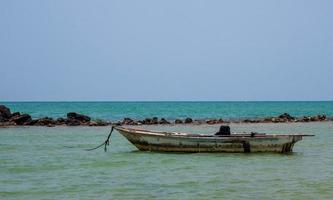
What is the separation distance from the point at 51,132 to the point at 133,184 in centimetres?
2440

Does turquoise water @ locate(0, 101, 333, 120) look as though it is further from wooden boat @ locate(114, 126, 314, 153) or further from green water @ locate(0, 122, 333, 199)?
green water @ locate(0, 122, 333, 199)

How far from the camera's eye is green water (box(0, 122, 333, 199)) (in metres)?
16.5

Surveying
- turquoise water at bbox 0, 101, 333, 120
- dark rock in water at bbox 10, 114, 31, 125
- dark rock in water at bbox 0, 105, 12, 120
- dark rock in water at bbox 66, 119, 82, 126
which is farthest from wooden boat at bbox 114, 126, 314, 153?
turquoise water at bbox 0, 101, 333, 120

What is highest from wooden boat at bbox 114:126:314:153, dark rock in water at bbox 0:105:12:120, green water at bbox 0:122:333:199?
dark rock in water at bbox 0:105:12:120

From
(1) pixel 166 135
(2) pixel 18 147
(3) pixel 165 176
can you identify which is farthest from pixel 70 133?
(3) pixel 165 176

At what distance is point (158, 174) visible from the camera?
20141mm

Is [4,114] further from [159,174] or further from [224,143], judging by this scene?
[159,174]

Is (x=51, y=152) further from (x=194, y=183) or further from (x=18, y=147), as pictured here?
(x=194, y=183)

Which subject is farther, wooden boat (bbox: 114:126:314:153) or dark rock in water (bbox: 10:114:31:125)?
dark rock in water (bbox: 10:114:31:125)

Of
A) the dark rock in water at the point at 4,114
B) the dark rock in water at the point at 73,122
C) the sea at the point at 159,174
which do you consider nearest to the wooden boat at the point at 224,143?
the sea at the point at 159,174

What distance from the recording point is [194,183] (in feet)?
59.4

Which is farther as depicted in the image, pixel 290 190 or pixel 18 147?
pixel 18 147

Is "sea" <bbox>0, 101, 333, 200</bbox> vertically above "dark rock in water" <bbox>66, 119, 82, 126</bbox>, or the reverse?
"dark rock in water" <bbox>66, 119, 82, 126</bbox>

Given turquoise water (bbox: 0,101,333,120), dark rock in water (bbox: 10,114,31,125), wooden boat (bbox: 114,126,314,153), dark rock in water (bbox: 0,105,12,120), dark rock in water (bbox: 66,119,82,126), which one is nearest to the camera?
wooden boat (bbox: 114,126,314,153)
